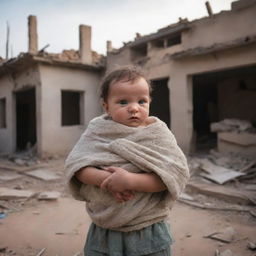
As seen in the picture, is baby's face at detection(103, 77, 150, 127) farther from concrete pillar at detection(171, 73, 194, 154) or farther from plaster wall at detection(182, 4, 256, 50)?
concrete pillar at detection(171, 73, 194, 154)

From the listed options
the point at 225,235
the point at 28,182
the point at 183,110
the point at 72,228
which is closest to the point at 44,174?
the point at 28,182

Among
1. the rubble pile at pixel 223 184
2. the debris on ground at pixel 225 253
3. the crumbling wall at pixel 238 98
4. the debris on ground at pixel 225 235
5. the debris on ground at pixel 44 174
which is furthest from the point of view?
the crumbling wall at pixel 238 98

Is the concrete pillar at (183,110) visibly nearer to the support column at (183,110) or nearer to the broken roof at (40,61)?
the support column at (183,110)

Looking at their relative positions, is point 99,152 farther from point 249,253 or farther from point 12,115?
point 12,115

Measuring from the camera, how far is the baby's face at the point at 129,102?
4.41 ft

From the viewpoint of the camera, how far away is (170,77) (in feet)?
29.5

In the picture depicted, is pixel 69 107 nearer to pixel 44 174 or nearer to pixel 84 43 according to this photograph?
pixel 84 43

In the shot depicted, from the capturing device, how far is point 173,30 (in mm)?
8609

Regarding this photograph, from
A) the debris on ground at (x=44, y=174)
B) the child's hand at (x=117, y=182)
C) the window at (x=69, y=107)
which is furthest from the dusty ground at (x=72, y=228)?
the window at (x=69, y=107)

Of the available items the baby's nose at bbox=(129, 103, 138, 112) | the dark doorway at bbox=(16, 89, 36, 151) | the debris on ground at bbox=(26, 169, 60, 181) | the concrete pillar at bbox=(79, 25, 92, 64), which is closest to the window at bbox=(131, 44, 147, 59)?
the concrete pillar at bbox=(79, 25, 92, 64)

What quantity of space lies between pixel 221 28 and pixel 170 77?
6.87ft

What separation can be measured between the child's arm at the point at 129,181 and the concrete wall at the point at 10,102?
1016 cm

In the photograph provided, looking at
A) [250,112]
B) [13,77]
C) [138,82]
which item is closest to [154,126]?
[138,82]

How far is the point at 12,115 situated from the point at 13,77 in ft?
5.22
